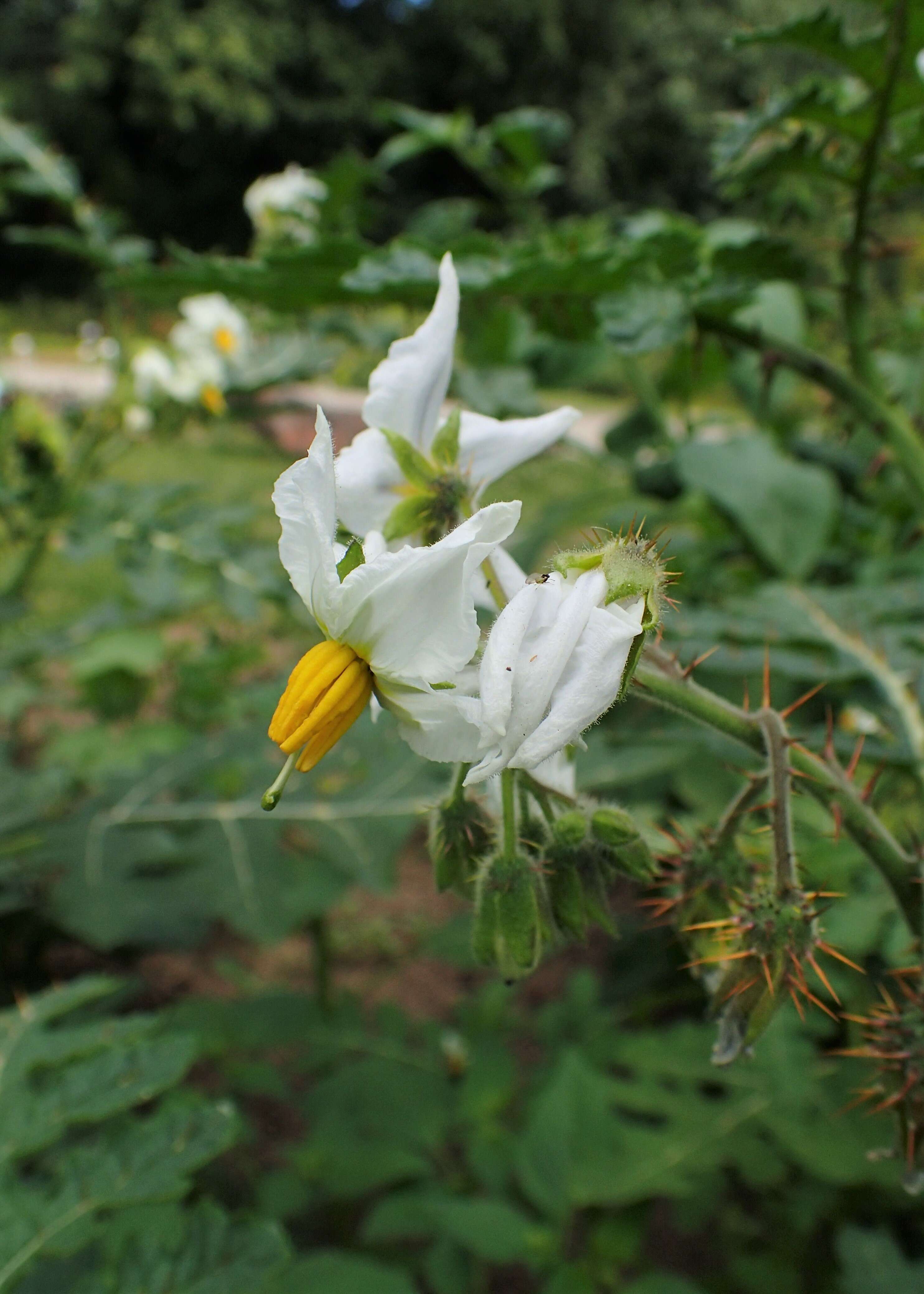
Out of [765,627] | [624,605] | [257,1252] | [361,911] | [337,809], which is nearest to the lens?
[624,605]

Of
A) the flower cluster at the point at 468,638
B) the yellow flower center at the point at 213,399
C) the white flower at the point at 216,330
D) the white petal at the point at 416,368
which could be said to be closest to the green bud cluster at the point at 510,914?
the flower cluster at the point at 468,638

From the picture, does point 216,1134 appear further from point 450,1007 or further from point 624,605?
point 450,1007

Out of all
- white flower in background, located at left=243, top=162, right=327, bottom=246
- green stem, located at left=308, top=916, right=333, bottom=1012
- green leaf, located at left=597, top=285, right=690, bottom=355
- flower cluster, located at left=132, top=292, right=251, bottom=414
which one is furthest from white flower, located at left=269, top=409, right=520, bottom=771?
white flower in background, located at left=243, top=162, right=327, bottom=246

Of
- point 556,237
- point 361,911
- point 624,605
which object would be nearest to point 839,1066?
point 624,605

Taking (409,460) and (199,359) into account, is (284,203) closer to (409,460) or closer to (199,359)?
(199,359)

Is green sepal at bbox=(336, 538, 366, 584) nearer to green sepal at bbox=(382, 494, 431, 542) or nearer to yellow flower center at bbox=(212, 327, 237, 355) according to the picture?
green sepal at bbox=(382, 494, 431, 542)

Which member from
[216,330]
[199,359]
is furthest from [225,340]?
[199,359]
